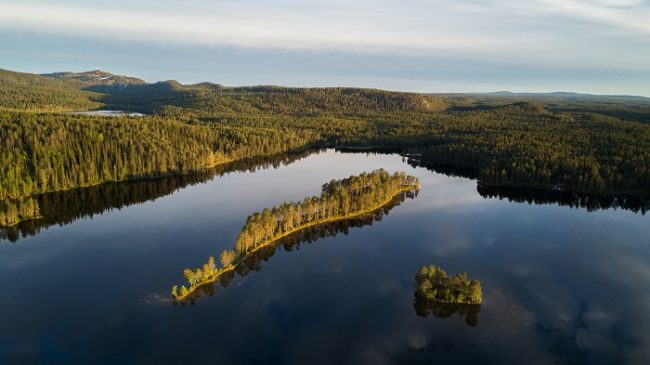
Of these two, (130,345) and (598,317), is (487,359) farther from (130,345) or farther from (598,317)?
(130,345)

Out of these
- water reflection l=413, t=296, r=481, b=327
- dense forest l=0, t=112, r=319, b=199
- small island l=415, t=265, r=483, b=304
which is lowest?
water reflection l=413, t=296, r=481, b=327

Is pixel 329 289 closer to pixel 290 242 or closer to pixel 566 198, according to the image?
pixel 290 242

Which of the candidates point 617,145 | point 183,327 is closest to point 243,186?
point 183,327

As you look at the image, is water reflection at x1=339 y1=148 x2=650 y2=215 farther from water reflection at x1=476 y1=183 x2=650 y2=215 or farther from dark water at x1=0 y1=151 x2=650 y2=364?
dark water at x1=0 y1=151 x2=650 y2=364

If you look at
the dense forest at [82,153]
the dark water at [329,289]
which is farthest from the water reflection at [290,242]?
the dense forest at [82,153]

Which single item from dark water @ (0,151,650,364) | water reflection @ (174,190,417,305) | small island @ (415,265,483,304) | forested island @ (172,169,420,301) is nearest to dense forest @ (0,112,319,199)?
dark water @ (0,151,650,364)

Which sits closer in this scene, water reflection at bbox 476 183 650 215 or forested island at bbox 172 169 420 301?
forested island at bbox 172 169 420 301
